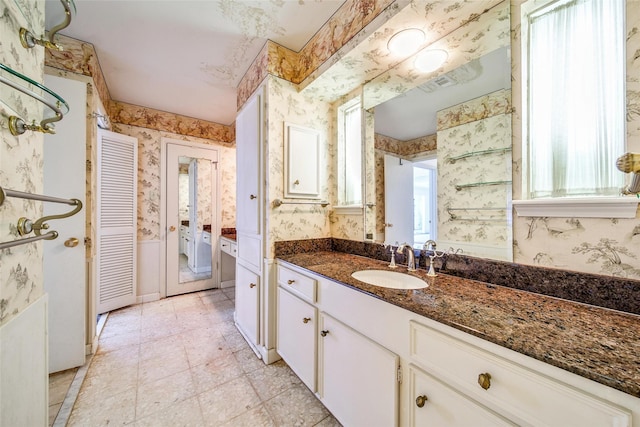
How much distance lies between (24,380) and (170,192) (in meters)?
2.65

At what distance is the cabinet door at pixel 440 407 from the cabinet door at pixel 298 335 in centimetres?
63

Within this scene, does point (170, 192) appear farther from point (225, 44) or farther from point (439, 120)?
point (439, 120)

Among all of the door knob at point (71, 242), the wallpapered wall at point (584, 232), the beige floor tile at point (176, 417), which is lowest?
the beige floor tile at point (176, 417)

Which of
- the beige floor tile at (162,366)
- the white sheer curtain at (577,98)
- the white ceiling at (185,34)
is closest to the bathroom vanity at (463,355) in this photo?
the white sheer curtain at (577,98)

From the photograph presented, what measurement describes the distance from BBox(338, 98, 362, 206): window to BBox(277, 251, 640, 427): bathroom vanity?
0.77 meters

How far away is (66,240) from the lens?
170cm

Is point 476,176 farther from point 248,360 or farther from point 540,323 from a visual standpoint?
point 248,360

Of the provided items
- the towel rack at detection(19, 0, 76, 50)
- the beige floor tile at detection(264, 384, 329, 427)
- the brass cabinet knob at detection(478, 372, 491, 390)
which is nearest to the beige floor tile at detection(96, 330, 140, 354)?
the beige floor tile at detection(264, 384, 329, 427)

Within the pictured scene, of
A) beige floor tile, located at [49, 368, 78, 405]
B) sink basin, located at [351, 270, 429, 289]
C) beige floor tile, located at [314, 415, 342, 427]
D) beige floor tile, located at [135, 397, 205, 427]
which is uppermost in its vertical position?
sink basin, located at [351, 270, 429, 289]

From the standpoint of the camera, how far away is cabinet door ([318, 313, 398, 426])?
3.14ft

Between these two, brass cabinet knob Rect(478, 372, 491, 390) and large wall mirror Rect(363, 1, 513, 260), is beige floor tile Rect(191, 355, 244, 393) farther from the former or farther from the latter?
brass cabinet knob Rect(478, 372, 491, 390)

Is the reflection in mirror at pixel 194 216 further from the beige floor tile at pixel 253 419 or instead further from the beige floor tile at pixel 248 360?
the beige floor tile at pixel 253 419

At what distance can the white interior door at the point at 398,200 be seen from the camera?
1548 mm

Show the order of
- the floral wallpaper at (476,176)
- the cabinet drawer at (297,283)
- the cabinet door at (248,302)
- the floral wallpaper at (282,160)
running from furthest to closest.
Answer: the cabinet door at (248,302) < the floral wallpaper at (282,160) < the cabinet drawer at (297,283) < the floral wallpaper at (476,176)
